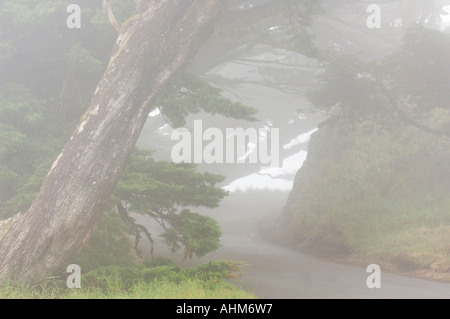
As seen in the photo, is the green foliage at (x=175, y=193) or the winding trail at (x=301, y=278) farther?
the green foliage at (x=175, y=193)

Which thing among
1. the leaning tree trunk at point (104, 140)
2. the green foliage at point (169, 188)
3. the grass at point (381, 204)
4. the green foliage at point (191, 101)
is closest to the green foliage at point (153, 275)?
the leaning tree trunk at point (104, 140)

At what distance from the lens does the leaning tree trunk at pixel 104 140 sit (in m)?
7.64

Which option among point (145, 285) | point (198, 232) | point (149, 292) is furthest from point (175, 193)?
point (149, 292)

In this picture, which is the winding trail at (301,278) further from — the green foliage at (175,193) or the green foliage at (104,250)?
the green foliage at (104,250)

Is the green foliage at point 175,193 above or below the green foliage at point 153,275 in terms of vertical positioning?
above

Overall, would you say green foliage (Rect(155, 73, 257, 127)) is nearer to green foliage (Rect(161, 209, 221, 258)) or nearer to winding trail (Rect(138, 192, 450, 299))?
green foliage (Rect(161, 209, 221, 258))

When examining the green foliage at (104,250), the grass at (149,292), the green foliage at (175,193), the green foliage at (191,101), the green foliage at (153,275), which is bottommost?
the grass at (149,292)

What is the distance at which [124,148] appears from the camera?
850 cm

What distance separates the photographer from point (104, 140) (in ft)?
27.1

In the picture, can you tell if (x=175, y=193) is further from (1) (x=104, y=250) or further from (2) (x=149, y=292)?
(2) (x=149, y=292)

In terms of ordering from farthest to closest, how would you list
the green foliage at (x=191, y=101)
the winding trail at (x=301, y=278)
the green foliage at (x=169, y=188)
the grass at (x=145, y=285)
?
the green foliage at (x=191, y=101) → the green foliage at (x=169, y=188) → the winding trail at (x=301, y=278) → the grass at (x=145, y=285)
